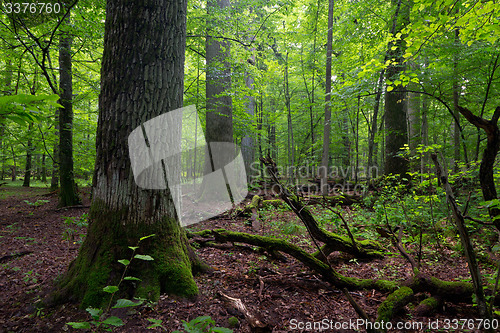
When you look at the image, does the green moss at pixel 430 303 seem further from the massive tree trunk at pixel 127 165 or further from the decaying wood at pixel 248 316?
the massive tree trunk at pixel 127 165

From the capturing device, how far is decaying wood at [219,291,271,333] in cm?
207

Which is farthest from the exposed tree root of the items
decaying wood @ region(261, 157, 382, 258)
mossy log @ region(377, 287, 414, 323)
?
decaying wood @ region(261, 157, 382, 258)

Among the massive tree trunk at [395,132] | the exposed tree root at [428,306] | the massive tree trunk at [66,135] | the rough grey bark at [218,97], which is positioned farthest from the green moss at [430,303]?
the massive tree trunk at [66,135]

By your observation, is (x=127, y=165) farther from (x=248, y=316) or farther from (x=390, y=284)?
(x=390, y=284)

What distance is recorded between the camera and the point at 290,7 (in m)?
8.80

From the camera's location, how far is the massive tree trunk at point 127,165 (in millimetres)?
2379

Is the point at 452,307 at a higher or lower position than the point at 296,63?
lower

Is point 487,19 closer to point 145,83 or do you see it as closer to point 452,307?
point 452,307

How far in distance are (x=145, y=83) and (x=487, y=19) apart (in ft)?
16.7

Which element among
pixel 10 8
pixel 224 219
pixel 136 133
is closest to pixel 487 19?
pixel 136 133

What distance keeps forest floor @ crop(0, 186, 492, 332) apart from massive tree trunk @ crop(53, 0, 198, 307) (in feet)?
0.83

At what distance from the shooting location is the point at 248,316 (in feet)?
7.18

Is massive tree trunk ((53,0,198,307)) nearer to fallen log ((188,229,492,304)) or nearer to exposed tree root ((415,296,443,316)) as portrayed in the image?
fallen log ((188,229,492,304))

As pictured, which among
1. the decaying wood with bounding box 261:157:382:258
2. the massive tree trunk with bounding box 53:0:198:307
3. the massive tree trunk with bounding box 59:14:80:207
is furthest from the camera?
the massive tree trunk with bounding box 59:14:80:207
